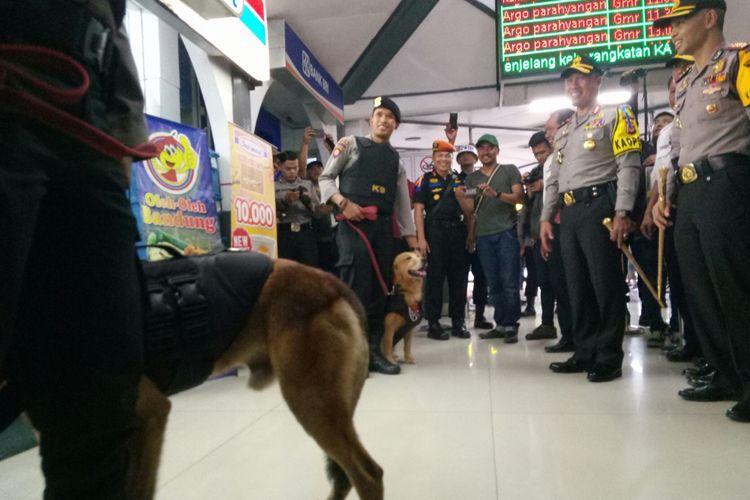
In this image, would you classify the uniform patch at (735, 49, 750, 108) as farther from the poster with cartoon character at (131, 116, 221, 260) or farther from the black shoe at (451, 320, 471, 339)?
the black shoe at (451, 320, 471, 339)

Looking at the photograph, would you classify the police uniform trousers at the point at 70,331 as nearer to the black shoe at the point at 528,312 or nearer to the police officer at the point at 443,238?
the police officer at the point at 443,238

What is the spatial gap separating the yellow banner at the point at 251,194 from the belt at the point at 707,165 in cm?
255

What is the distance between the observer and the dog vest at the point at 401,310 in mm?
3383

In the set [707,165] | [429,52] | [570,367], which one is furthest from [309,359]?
[429,52]

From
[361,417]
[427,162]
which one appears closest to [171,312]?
[361,417]

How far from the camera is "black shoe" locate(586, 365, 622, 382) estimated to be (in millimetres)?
Answer: 2725

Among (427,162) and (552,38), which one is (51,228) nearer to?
(552,38)

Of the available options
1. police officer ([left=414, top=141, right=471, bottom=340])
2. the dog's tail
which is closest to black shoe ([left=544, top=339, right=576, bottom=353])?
police officer ([left=414, top=141, right=471, bottom=340])

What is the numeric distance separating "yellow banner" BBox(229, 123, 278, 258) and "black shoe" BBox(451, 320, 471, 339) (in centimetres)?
201

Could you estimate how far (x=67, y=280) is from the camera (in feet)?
2.19

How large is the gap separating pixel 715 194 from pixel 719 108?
40cm

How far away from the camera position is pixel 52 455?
2.20 ft

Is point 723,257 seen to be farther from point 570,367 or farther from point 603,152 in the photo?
point 570,367

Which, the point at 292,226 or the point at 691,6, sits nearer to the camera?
the point at 691,6
